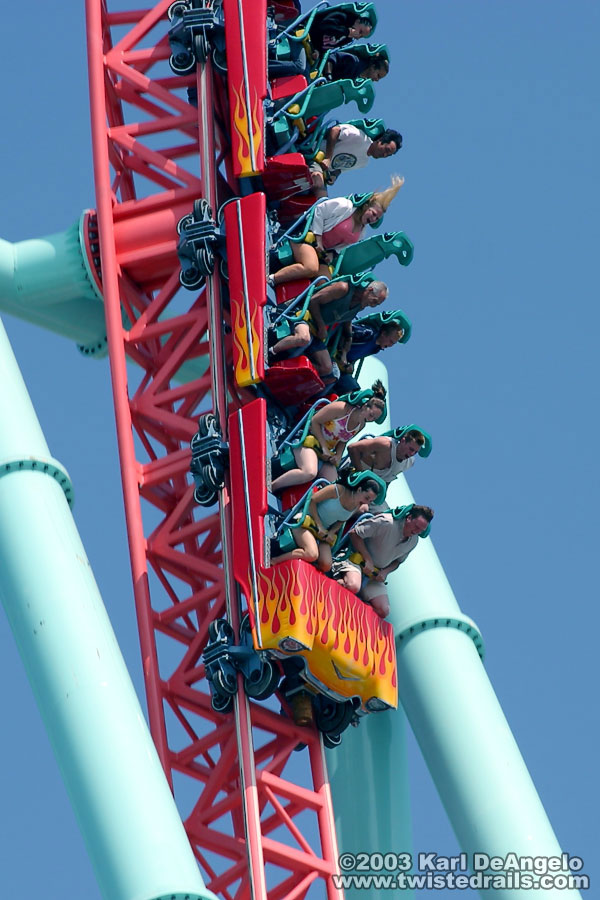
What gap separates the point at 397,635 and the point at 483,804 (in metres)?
1.22

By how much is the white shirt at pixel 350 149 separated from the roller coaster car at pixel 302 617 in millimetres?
2277

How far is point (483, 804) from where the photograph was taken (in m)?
14.7

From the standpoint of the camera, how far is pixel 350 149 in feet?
52.5

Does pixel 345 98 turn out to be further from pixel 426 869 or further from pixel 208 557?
pixel 426 869

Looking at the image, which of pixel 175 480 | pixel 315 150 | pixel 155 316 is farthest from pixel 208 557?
pixel 315 150

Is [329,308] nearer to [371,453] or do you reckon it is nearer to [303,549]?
[371,453]

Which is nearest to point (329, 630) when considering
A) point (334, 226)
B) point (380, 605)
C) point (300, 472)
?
point (380, 605)

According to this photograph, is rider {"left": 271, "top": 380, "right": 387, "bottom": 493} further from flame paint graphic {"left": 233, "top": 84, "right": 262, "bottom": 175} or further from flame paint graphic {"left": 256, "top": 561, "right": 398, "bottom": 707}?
flame paint graphic {"left": 233, "top": 84, "right": 262, "bottom": 175}

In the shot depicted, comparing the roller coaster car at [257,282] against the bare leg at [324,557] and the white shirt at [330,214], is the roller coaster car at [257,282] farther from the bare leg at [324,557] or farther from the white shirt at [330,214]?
the bare leg at [324,557]

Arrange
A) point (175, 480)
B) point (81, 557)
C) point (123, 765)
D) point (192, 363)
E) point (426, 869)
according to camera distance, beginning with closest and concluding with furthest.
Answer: point (123, 765) < point (81, 557) < point (426, 869) < point (175, 480) < point (192, 363)

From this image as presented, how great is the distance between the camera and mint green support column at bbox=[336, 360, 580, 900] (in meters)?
14.5

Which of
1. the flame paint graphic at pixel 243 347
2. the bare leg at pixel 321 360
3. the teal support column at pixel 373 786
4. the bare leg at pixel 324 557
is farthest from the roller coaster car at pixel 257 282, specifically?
the teal support column at pixel 373 786

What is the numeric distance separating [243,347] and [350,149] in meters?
1.81

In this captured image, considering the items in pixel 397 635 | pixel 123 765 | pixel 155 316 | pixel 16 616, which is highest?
pixel 155 316
